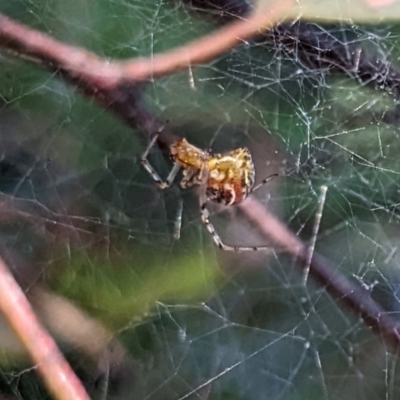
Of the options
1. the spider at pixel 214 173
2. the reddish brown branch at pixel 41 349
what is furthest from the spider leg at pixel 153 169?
the reddish brown branch at pixel 41 349

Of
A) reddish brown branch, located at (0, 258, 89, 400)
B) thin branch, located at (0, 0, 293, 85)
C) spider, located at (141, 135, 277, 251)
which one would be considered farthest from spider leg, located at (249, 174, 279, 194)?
reddish brown branch, located at (0, 258, 89, 400)

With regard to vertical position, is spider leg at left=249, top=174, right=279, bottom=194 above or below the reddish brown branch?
above

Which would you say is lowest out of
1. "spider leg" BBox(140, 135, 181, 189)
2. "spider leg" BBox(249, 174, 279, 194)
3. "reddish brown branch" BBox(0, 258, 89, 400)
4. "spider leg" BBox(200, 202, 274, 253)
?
"reddish brown branch" BBox(0, 258, 89, 400)

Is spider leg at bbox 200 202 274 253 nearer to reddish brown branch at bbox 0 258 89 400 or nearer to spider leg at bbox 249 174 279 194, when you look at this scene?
spider leg at bbox 249 174 279 194

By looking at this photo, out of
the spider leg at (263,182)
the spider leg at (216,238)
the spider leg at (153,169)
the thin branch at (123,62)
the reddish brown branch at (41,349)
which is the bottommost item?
the reddish brown branch at (41,349)

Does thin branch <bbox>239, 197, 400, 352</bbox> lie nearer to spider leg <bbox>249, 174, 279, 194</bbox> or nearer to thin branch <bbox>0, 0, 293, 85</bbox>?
spider leg <bbox>249, 174, 279, 194</bbox>

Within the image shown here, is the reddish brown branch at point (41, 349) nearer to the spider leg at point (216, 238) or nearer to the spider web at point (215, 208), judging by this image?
the spider web at point (215, 208)
